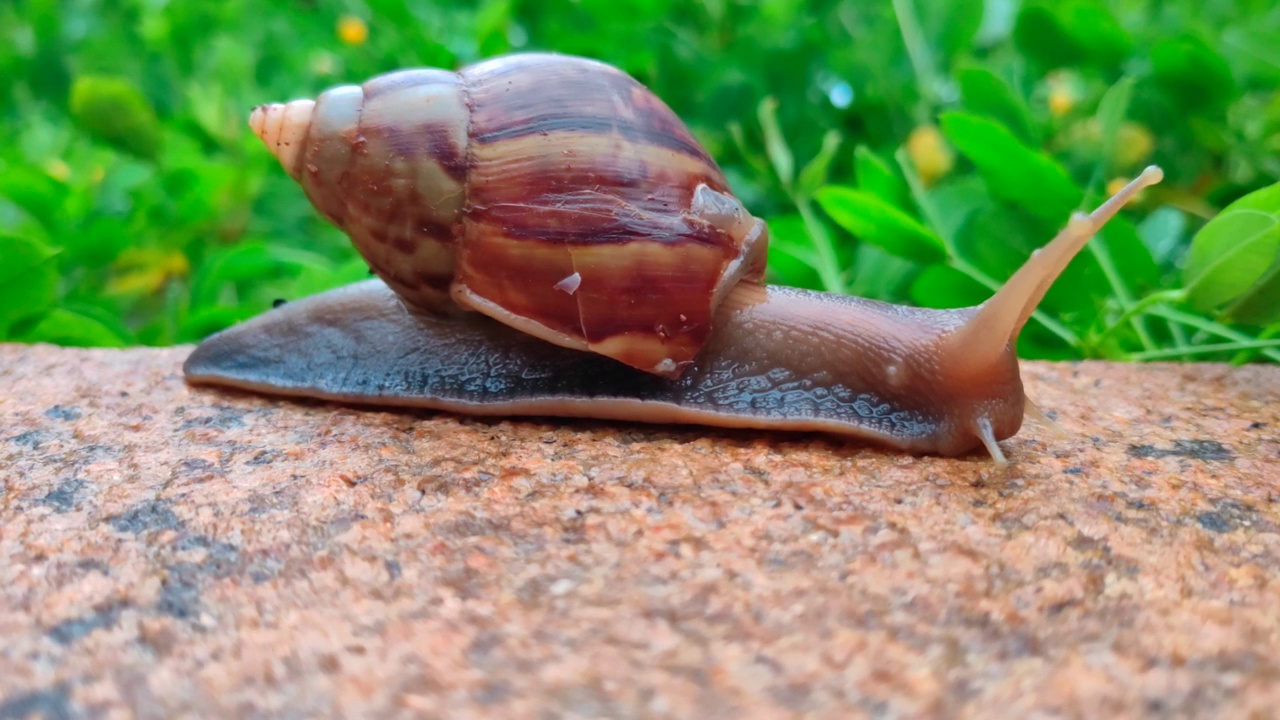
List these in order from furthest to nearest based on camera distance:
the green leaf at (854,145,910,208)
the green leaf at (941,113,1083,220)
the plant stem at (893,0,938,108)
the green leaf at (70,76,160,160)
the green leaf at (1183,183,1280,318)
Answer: the plant stem at (893,0,938,108), the green leaf at (70,76,160,160), the green leaf at (854,145,910,208), the green leaf at (941,113,1083,220), the green leaf at (1183,183,1280,318)

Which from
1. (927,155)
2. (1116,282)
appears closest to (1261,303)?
(1116,282)

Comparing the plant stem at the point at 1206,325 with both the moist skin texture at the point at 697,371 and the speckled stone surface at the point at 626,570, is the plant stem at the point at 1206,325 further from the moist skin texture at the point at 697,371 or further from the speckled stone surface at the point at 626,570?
the moist skin texture at the point at 697,371

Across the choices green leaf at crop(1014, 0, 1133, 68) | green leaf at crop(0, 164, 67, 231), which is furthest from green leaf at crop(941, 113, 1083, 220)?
green leaf at crop(0, 164, 67, 231)

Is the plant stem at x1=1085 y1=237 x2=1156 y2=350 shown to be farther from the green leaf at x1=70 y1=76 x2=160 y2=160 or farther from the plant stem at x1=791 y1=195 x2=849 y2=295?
the green leaf at x1=70 y1=76 x2=160 y2=160

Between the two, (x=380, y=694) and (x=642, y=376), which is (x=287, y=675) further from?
(x=642, y=376)

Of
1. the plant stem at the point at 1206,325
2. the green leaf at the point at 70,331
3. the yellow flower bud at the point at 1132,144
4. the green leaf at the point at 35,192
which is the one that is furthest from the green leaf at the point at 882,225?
the green leaf at the point at 35,192

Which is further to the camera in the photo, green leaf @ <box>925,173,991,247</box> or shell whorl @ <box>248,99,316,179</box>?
green leaf @ <box>925,173,991,247</box>
